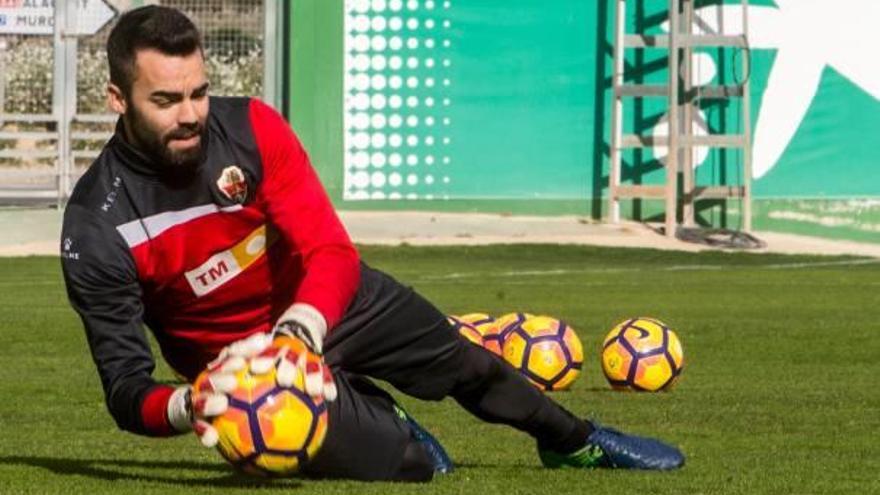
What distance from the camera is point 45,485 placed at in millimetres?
7980

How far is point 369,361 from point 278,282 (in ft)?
1.60

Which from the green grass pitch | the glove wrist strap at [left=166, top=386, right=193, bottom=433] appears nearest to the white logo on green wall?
the green grass pitch

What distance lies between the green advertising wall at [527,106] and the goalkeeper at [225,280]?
23.9m

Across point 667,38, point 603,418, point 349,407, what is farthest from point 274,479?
point 667,38

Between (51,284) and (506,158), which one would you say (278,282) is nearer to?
(51,284)

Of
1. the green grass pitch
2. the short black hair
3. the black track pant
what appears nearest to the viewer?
the short black hair

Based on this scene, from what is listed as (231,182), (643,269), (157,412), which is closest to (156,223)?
(231,182)

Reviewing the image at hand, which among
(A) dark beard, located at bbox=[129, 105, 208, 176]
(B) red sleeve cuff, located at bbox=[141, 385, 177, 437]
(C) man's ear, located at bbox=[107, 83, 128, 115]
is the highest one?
(C) man's ear, located at bbox=[107, 83, 128, 115]

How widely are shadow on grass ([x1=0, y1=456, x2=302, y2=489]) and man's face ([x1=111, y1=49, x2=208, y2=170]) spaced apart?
4.47ft

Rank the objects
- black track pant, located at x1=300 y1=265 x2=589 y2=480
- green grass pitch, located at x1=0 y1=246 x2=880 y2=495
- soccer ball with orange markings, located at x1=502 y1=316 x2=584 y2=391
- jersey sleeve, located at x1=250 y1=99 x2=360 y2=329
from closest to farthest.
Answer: jersey sleeve, located at x1=250 y1=99 x2=360 y2=329 < black track pant, located at x1=300 y1=265 x2=589 y2=480 < green grass pitch, located at x1=0 y1=246 x2=880 y2=495 < soccer ball with orange markings, located at x1=502 y1=316 x2=584 y2=391

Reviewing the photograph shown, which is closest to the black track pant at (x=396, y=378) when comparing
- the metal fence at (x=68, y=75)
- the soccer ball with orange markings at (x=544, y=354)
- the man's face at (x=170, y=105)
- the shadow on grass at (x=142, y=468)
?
the shadow on grass at (x=142, y=468)

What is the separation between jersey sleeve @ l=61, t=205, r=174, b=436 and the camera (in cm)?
729

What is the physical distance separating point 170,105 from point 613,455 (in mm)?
2528

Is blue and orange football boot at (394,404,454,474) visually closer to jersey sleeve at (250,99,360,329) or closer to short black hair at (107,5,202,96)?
jersey sleeve at (250,99,360,329)
